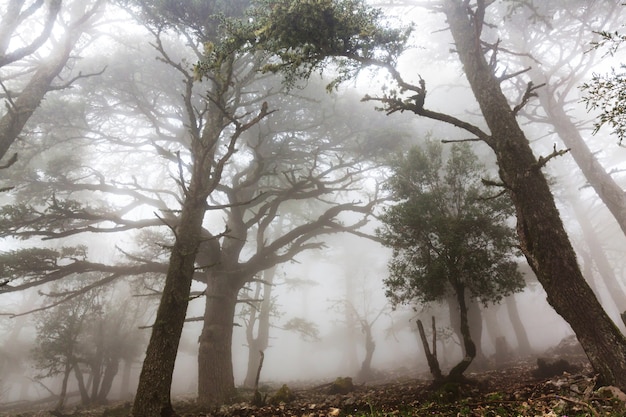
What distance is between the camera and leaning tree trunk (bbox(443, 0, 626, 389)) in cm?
493

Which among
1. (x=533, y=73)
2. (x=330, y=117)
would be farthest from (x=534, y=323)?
(x=330, y=117)

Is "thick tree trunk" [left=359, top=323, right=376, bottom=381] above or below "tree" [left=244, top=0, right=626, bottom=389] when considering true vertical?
below

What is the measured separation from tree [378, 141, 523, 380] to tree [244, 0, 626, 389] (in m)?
2.14

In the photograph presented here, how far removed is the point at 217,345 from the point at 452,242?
298 inches

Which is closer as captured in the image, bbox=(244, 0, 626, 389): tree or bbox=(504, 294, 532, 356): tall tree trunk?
bbox=(244, 0, 626, 389): tree

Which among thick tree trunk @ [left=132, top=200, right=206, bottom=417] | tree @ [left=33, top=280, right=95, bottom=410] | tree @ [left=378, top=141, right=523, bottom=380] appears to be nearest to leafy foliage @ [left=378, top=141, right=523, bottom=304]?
tree @ [left=378, top=141, right=523, bottom=380]

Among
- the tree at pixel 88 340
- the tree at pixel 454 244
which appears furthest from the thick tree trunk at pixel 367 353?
the tree at pixel 88 340

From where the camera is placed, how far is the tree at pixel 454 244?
8.74 m

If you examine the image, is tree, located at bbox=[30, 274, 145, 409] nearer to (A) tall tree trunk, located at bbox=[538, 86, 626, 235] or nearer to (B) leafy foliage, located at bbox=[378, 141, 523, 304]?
(B) leafy foliage, located at bbox=[378, 141, 523, 304]

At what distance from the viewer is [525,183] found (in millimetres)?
6012

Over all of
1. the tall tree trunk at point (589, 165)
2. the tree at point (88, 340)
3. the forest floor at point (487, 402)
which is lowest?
→ the forest floor at point (487, 402)

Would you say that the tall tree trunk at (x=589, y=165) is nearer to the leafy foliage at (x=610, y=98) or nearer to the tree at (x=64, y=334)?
the leafy foliage at (x=610, y=98)

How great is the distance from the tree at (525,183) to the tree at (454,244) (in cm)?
214

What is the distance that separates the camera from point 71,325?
50.6 ft
